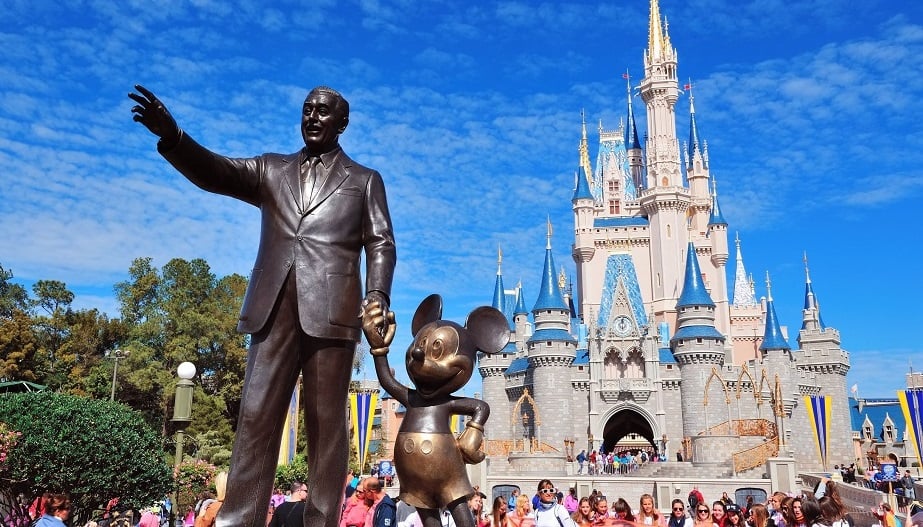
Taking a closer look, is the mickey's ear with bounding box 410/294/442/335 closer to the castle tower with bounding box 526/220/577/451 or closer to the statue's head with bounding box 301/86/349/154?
the statue's head with bounding box 301/86/349/154

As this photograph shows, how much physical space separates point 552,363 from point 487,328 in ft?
132

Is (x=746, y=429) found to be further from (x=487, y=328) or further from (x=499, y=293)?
(x=487, y=328)

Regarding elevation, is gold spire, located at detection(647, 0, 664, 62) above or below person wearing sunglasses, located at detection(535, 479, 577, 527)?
above

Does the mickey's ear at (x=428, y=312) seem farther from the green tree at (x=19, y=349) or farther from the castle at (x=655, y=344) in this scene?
the castle at (x=655, y=344)

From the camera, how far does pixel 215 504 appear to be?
18.9 feet

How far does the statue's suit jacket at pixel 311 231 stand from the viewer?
3963 millimetres

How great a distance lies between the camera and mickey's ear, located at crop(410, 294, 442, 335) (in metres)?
4.85

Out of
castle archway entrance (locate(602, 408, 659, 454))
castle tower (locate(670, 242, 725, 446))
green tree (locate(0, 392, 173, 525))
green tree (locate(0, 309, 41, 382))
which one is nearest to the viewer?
green tree (locate(0, 392, 173, 525))

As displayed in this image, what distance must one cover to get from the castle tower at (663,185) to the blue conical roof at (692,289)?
13.2 feet

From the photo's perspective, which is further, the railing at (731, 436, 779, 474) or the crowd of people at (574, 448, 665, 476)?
the crowd of people at (574, 448, 665, 476)

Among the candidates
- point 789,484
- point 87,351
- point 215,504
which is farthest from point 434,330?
point 87,351

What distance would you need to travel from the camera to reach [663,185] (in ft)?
171

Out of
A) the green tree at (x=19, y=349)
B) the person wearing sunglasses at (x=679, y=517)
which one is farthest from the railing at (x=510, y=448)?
the person wearing sunglasses at (x=679, y=517)

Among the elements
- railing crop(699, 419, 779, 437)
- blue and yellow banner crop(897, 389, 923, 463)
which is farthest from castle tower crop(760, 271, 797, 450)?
blue and yellow banner crop(897, 389, 923, 463)
